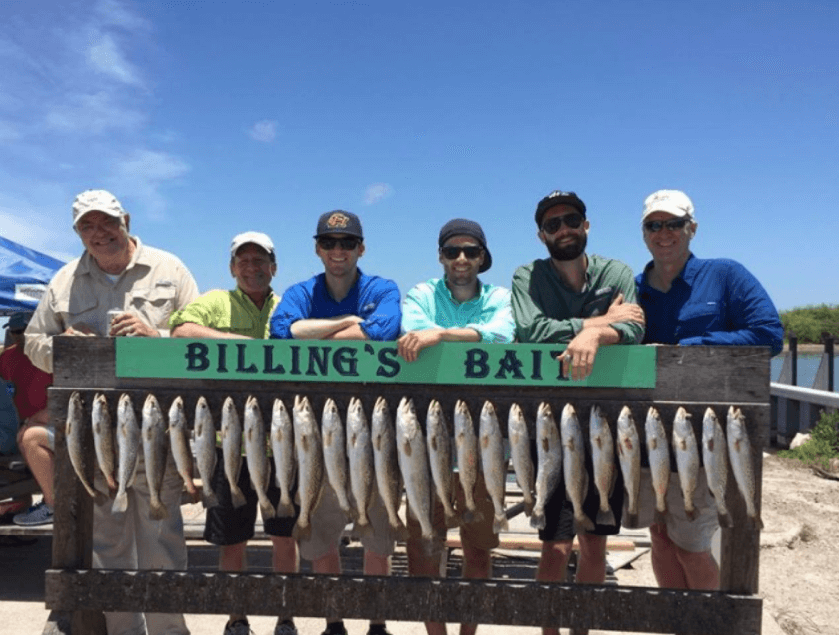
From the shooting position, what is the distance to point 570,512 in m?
3.41

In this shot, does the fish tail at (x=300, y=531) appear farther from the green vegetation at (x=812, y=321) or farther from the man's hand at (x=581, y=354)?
the green vegetation at (x=812, y=321)

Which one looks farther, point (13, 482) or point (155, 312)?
point (13, 482)

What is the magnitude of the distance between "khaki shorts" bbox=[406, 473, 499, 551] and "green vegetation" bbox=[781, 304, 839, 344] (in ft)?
229

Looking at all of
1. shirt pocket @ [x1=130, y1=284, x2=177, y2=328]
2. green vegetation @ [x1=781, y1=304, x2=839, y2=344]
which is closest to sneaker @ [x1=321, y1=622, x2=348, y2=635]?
shirt pocket @ [x1=130, y1=284, x2=177, y2=328]

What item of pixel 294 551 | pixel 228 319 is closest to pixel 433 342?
pixel 228 319

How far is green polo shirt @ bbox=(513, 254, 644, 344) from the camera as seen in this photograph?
3.31 meters

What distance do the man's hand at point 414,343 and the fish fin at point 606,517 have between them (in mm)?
1171

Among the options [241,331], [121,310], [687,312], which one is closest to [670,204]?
[687,312]

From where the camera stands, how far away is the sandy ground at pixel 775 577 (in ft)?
14.2

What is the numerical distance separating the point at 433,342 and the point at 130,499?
7.07ft

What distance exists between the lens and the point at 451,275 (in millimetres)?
3539

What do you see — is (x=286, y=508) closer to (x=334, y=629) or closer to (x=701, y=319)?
(x=334, y=629)

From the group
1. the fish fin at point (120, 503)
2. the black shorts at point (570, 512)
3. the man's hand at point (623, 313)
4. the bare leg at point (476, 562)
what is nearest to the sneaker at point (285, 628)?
the bare leg at point (476, 562)

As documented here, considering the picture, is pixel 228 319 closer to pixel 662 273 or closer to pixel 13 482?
pixel 662 273
